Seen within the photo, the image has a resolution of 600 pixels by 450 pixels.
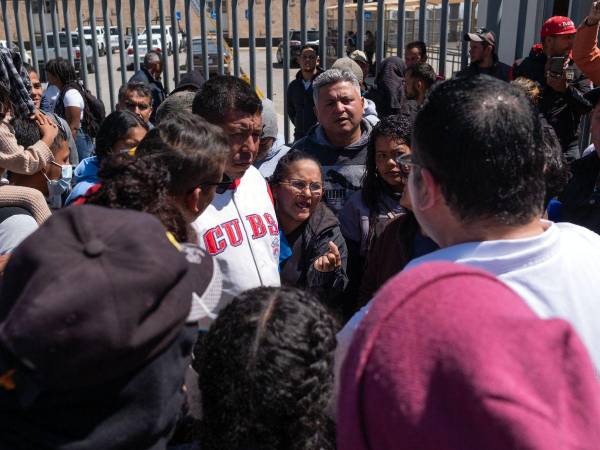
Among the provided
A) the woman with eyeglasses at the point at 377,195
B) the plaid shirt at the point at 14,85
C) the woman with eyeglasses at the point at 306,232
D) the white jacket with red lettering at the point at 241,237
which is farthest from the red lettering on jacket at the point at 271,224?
the plaid shirt at the point at 14,85

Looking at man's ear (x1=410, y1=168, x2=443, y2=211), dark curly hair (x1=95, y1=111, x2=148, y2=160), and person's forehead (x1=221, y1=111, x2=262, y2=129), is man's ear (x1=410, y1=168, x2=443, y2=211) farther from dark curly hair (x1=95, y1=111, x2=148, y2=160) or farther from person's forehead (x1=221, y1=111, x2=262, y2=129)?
dark curly hair (x1=95, y1=111, x2=148, y2=160)

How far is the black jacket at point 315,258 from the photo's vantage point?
2676mm

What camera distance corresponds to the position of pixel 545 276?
1.20 m

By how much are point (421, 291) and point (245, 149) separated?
1.74 m

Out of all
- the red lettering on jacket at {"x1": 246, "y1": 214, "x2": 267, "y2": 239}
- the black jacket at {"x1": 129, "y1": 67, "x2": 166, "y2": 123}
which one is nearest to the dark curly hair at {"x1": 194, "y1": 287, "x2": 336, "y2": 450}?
the red lettering on jacket at {"x1": 246, "y1": 214, "x2": 267, "y2": 239}

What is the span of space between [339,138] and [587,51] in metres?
1.89

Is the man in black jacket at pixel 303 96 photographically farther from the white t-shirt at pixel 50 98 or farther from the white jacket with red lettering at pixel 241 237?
the white jacket with red lettering at pixel 241 237

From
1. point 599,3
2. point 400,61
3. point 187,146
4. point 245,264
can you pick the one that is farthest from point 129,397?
point 400,61

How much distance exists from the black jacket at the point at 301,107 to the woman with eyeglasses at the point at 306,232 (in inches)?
124

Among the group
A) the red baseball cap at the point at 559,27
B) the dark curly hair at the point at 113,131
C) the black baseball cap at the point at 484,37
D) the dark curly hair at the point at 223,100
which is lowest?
the dark curly hair at the point at 113,131

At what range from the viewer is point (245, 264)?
7.29ft

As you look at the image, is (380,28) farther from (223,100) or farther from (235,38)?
(223,100)

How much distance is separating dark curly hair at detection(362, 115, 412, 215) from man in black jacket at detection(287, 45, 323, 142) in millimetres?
3061

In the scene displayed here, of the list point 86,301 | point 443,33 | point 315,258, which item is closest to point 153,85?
point 443,33
